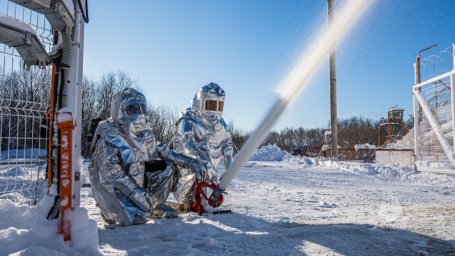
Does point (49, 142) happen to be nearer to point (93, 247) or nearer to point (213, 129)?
point (93, 247)

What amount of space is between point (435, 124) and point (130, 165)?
33.0 feet

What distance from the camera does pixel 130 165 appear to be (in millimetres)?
5000

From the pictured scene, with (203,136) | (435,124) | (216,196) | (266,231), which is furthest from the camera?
(435,124)

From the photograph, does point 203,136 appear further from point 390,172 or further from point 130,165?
point 390,172

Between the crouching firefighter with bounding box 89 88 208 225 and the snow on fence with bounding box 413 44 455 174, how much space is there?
8631 millimetres

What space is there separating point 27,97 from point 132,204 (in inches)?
72.3

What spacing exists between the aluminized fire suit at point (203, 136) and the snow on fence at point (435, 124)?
7472mm

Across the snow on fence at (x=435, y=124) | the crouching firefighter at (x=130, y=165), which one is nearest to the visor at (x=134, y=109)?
the crouching firefighter at (x=130, y=165)

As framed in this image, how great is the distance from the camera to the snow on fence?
1075cm

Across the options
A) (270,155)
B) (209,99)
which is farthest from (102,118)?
(270,155)

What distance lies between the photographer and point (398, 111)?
2662cm

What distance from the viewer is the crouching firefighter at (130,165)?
15.6 feet

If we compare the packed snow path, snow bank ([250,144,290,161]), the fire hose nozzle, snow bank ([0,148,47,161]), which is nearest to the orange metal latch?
the packed snow path

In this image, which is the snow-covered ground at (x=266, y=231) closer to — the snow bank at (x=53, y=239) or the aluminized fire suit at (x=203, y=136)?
the snow bank at (x=53, y=239)
